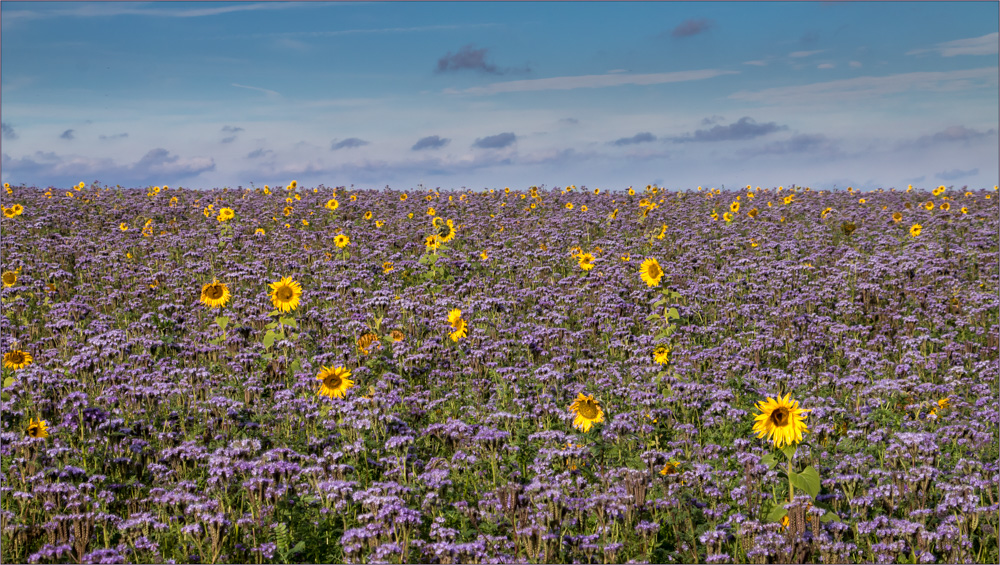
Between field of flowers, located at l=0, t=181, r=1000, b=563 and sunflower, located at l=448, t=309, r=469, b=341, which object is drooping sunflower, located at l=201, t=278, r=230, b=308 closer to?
field of flowers, located at l=0, t=181, r=1000, b=563

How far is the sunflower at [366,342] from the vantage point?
10.3m

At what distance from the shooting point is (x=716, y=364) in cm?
1012

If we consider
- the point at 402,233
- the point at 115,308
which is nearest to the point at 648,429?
the point at 115,308

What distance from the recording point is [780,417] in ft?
20.4

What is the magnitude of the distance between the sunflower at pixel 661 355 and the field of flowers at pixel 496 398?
0.05m

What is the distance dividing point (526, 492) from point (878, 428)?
4.80 metres

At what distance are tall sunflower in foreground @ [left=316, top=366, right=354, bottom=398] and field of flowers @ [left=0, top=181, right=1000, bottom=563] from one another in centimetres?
→ 3

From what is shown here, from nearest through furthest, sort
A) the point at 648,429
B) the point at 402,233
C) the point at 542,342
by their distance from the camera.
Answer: the point at 648,429 → the point at 542,342 → the point at 402,233

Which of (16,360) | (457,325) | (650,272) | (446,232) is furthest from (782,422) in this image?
(446,232)

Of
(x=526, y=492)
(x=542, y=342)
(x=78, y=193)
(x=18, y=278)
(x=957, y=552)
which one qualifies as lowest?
(x=957, y=552)

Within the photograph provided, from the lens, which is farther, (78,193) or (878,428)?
(78,193)

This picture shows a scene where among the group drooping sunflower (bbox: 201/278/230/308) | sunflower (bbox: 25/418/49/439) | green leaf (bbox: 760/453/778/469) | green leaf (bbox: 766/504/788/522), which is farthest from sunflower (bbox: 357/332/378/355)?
green leaf (bbox: 766/504/788/522)

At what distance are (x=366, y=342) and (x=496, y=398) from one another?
97.4 inches

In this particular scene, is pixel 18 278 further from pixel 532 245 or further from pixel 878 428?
pixel 878 428
